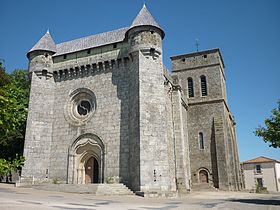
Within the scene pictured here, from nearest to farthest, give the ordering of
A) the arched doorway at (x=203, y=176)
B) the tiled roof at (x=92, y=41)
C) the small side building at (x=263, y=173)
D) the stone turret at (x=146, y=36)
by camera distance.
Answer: the stone turret at (x=146, y=36)
the tiled roof at (x=92, y=41)
the arched doorway at (x=203, y=176)
the small side building at (x=263, y=173)

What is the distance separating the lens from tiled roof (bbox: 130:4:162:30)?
18308 mm

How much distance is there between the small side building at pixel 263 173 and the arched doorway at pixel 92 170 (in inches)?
1282

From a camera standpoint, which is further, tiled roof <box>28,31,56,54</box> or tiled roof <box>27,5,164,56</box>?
tiled roof <box>28,31,56,54</box>

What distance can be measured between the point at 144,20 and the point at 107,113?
6537 mm

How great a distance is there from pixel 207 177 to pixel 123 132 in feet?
39.9

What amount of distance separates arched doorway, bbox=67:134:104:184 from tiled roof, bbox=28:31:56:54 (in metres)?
7.28

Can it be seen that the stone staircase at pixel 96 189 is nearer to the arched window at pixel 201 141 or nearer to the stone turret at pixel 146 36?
the stone turret at pixel 146 36

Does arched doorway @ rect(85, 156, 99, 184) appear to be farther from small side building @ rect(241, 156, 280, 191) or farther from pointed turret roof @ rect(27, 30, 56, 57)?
small side building @ rect(241, 156, 280, 191)

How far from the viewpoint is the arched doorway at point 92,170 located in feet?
61.5

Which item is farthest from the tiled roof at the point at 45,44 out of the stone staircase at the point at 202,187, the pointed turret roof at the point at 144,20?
the stone staircase at the point at 202,187

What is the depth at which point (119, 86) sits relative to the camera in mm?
18688

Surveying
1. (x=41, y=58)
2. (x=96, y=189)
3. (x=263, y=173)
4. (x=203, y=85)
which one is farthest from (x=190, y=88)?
(x=263, y=173)

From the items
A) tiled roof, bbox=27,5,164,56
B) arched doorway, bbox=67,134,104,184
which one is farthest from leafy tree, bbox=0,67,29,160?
arched doorway, bbox=67,134,104,184

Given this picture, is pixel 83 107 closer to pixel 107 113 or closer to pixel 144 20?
pixel 107 113
